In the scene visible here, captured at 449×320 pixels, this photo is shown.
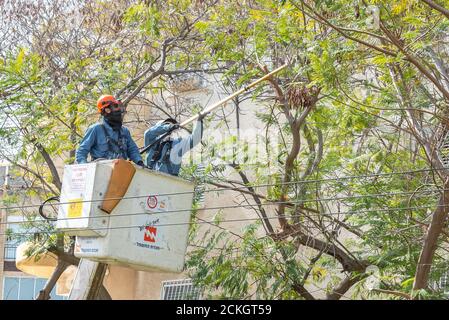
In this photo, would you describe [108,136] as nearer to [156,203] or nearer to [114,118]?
[114,118]

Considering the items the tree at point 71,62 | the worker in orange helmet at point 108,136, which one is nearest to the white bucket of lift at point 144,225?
the worker in orange helmet at point 108,136

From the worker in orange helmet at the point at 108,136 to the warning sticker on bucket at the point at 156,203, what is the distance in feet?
2.02

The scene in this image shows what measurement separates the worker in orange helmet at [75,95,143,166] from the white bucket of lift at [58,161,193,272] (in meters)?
0.58

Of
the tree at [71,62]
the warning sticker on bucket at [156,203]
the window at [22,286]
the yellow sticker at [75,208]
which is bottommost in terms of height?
the window at [22,286]

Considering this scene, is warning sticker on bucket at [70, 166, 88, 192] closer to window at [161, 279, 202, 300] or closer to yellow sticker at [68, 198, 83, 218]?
yellow sticker at [68, 198, 83, 218]

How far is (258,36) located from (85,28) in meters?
3.92

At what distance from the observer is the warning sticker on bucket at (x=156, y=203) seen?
1239 cm

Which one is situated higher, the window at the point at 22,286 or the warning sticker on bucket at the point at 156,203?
the warning sticker on bucket at the point at 156,203

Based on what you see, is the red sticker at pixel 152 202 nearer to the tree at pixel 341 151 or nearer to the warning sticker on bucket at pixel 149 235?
the warning sticker on bucket at pixel 149 235

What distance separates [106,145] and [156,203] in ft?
3.21

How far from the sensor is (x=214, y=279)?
15.2 meters

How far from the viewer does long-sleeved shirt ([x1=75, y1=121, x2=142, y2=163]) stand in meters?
12.7
